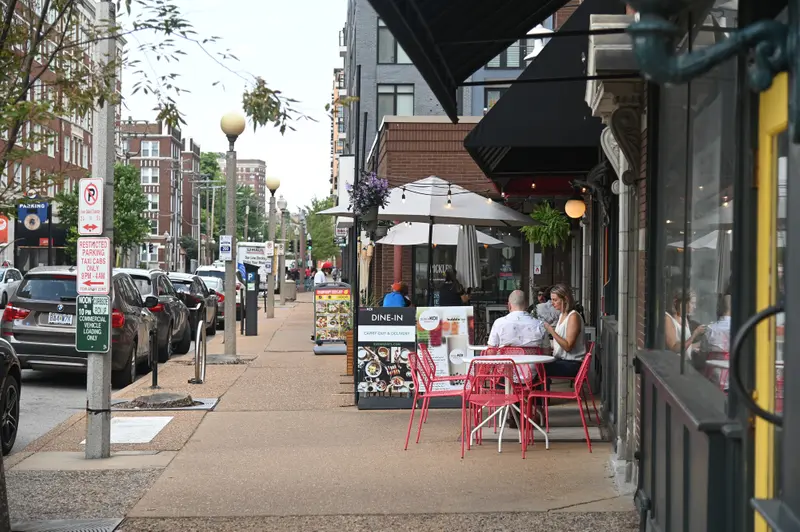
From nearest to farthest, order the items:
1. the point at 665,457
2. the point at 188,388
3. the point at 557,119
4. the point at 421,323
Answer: the point at 665,457
the point at 557,119
the point at 421,323
the point at 188,388

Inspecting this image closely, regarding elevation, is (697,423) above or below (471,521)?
above

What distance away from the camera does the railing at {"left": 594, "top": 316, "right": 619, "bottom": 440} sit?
9.92 metres

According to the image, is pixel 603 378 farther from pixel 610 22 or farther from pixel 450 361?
pixel 610 22

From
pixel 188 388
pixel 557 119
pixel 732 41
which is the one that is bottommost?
pixel 188 388

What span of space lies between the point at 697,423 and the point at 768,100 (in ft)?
3.99

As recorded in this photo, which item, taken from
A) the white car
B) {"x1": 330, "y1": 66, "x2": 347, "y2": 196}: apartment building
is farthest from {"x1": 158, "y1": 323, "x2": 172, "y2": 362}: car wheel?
{"x1": 330, "y1": 66, "x2": 347, "y2": 196}: apartment building

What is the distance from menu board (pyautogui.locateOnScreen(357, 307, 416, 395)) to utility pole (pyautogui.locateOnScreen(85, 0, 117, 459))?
144 inches

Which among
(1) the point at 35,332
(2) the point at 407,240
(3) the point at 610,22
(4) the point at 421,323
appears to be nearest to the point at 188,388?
(1) the point at 35,332

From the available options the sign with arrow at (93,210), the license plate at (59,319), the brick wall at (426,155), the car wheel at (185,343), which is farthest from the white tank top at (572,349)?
the brick wall at (426,155)

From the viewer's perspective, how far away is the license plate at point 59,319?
1459cm

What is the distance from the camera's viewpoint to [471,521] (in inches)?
273

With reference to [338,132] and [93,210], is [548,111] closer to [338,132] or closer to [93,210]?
[93,210]

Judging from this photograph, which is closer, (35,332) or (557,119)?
(557,119)

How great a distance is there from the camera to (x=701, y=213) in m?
4.88
